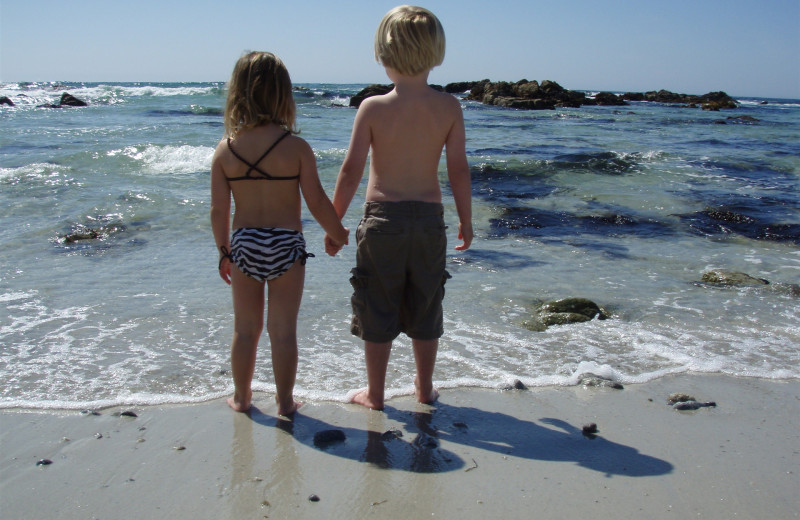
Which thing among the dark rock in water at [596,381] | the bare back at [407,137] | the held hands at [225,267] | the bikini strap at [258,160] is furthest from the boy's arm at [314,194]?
the dark rock in water at [596,381]

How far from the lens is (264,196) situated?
9.55 ft

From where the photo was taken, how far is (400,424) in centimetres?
309

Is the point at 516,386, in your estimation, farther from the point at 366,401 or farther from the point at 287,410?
the point at 287,410

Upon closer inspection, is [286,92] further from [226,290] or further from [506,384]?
[226,290]

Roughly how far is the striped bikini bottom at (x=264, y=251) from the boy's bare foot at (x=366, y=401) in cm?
83

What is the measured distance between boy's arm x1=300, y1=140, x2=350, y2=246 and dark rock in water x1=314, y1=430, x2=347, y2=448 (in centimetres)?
91

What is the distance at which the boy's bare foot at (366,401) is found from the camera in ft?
10.7

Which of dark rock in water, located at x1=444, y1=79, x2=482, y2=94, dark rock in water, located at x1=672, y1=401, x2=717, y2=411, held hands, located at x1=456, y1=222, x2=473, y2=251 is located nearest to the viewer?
held hands, located at x1=456, y1=222, x2=473, y2=251

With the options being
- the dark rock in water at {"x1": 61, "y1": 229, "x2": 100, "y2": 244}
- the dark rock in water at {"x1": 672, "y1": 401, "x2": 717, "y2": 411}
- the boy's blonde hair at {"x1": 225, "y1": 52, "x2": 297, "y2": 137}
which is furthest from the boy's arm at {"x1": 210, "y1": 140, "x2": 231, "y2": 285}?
the dark rock in water at {"x1": 61, "y1": 229, "x2": 100, "y2": 244}

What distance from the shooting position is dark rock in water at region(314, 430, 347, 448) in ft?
9.39

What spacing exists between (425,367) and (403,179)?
3.21 feet

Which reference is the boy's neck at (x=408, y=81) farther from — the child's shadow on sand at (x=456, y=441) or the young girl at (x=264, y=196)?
the child's shadow on sand at (x=456, y=441)

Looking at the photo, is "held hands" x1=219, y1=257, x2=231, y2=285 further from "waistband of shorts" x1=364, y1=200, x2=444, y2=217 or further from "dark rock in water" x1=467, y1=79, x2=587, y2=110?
"dark rock in water" x1=467, y1=79, x2=587, y2=110

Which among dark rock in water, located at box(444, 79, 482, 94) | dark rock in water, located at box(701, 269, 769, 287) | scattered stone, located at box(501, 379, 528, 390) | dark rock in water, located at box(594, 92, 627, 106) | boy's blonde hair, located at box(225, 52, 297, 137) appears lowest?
scattered stone, located at box(501, 379, 528, 390)
